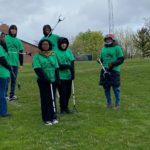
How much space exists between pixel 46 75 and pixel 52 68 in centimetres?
23

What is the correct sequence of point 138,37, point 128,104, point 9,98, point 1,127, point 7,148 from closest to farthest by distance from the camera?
point 7,148
point 1,127
point 128,104
point 9,98
point 138,37

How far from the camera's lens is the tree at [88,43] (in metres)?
92.8

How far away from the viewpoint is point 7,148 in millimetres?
8852

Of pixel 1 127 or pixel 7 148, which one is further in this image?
pixel 1 127

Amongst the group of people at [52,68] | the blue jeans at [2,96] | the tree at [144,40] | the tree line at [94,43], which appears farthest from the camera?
the tree line at [94,43]

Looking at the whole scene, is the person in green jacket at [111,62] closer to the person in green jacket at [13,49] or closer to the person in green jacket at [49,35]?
the person in green jacket at [49,35]

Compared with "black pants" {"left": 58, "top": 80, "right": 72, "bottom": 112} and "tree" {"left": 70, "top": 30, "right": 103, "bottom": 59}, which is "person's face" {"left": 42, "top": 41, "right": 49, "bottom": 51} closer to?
"black pants" {"left": 58, "top": 80, "right": 72, "bottom": 112}

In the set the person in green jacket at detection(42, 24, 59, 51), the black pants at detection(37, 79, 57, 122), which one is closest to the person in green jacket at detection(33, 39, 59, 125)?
the black pants at detection(37, 79, 57, 122)

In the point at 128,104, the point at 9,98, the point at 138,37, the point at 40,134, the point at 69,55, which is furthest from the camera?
the point at 138,37

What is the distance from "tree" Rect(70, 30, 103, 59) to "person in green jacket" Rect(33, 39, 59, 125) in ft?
261

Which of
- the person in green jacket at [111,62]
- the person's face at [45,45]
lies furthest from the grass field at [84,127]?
the person's face at [45,45]

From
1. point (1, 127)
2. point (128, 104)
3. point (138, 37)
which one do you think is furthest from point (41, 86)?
point (138, 37)

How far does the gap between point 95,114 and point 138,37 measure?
5946cm

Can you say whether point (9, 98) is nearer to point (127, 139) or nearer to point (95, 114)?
point (95, 114)
